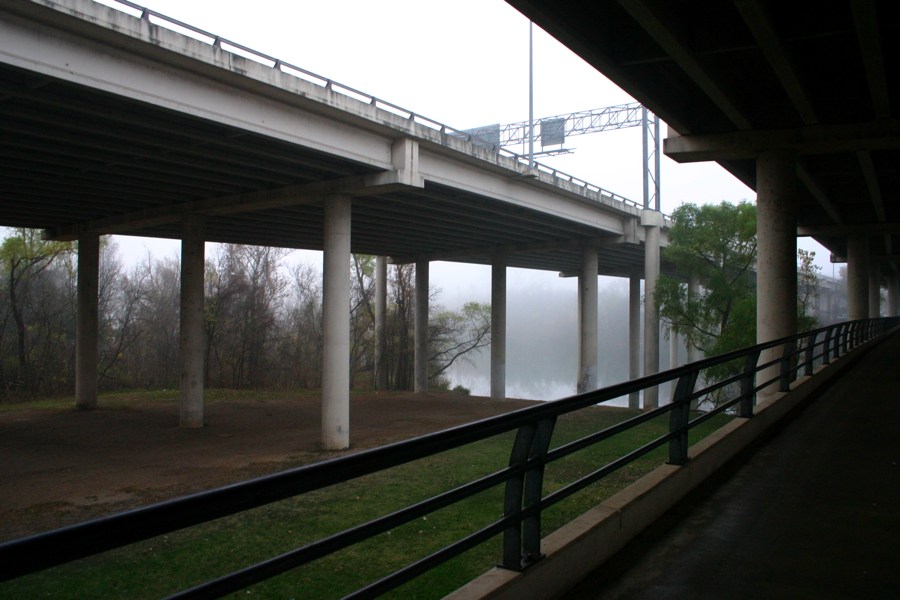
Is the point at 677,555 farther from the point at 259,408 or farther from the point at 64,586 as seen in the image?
the point at 259,408

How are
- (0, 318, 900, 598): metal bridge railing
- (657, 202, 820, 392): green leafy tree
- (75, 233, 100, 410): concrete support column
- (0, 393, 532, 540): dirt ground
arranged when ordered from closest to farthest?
(0, 318, 900, 598): metal bridge railing, (0, 393, 532, 540): dirt ground, (75, 233, 100, 410): concrete support column, (657, 202, 820, 392): green leafy tree

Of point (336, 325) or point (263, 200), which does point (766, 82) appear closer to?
point (336, 325)

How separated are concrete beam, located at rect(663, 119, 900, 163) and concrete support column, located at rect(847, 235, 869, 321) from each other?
68.2 ft

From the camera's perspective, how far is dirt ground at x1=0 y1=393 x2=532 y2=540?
14.9 meters

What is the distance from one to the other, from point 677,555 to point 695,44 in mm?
9419

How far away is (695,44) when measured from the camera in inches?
476

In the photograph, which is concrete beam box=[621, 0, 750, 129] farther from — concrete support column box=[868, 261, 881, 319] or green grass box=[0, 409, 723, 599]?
concrete support column box=[868, 261, 881, 319]

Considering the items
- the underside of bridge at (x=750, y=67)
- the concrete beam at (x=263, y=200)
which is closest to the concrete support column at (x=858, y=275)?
the underside of bridge at (x=750, y=67)

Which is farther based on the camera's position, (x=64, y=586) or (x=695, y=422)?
(x=64, y=586)

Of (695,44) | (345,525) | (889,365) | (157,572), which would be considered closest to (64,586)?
(157,572)

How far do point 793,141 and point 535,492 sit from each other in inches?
572

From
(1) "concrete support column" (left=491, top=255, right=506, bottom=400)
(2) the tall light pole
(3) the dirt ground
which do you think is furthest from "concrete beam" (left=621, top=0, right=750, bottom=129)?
(1) "concrete support column" (left=491, top=255, right=506, bottom=400)

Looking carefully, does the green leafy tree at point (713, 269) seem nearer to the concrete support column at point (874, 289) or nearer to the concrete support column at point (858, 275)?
the concrete support column at point (858, 275)

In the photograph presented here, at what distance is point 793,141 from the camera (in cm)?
1617
